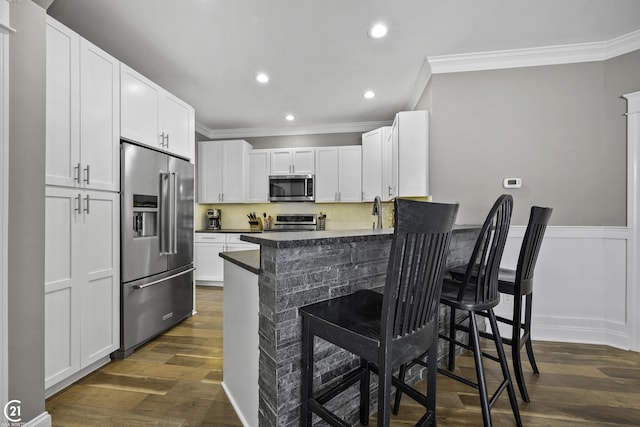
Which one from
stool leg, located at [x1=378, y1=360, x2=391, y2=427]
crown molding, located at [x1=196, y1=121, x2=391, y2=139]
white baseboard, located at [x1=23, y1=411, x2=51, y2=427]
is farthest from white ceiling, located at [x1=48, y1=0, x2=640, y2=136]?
white baseboard, located at [x1=23, y1=411, x2=51, y2=427]

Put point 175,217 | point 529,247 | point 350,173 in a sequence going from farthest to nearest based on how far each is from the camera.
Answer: point 350,173
point 175,217
point 529,247

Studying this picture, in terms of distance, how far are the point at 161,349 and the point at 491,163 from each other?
11.1 ft

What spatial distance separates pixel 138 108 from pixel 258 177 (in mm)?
2663

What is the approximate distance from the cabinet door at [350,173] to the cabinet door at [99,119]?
3.20 m

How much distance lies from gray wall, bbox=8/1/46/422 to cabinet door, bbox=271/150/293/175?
A: 3620 mm

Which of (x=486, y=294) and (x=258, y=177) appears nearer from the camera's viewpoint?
(x=486, y=294)

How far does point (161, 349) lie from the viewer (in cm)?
243

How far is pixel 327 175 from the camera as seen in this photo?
4.87 m

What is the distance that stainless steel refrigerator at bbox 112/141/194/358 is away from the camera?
7.51 ft

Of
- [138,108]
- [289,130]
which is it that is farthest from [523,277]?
[289,130]

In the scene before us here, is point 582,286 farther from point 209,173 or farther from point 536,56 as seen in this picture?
point 209,173

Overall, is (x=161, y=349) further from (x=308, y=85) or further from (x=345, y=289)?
(x=308, y=85)

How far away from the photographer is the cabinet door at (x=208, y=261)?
4.62 m

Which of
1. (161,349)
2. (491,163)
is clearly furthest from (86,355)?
(491,163)
